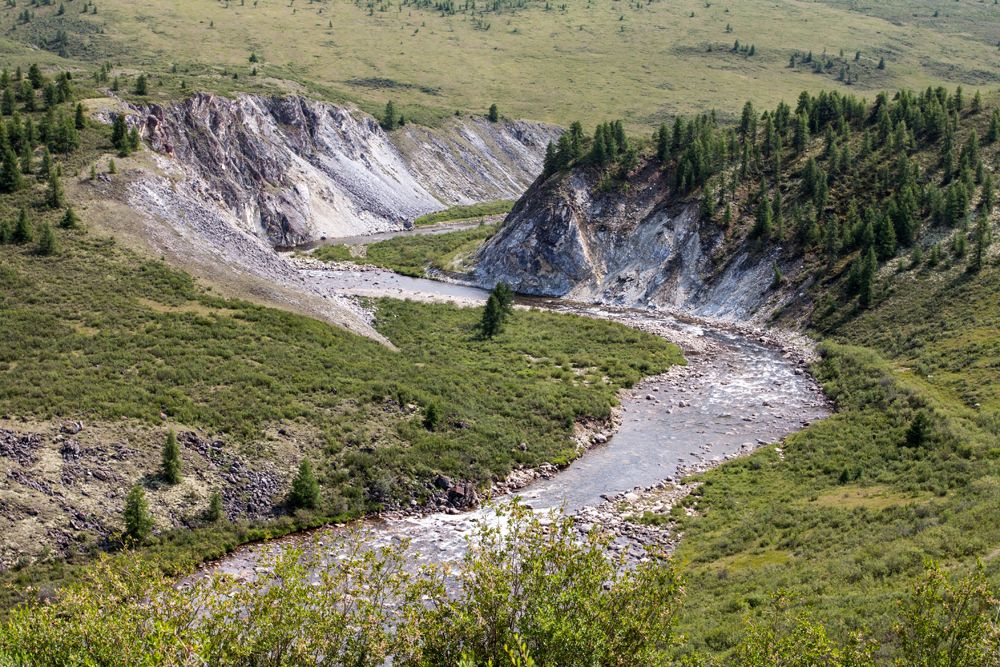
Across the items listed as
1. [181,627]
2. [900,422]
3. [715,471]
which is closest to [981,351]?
[900,422]

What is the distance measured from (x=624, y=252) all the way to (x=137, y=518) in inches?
3257

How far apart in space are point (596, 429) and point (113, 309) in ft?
123

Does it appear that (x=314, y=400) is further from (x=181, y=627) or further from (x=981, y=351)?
(x=981, y=351)

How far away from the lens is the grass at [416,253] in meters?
122

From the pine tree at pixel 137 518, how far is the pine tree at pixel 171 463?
9.91 feet

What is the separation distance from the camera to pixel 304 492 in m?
46.5

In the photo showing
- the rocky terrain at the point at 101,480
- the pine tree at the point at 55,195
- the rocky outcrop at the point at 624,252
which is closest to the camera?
the rocky terrain at the point at 101,480

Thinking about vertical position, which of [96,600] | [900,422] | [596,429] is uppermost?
[96,600]

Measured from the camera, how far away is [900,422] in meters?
56.7

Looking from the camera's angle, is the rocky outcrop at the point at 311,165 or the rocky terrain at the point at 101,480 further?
the rocky outcrop at the point at 311,165

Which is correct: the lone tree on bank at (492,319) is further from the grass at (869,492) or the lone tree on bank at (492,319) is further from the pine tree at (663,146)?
the pine tree at (663,146)

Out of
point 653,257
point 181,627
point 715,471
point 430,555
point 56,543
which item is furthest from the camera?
point 653,257

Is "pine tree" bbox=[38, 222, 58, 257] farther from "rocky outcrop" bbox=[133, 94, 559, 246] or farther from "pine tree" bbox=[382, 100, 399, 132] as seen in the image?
"pine tree" bbox=[382, 100, 399, 132]

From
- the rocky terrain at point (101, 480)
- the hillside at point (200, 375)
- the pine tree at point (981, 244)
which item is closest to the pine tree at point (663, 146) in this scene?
the hillside at point (200, 375)
